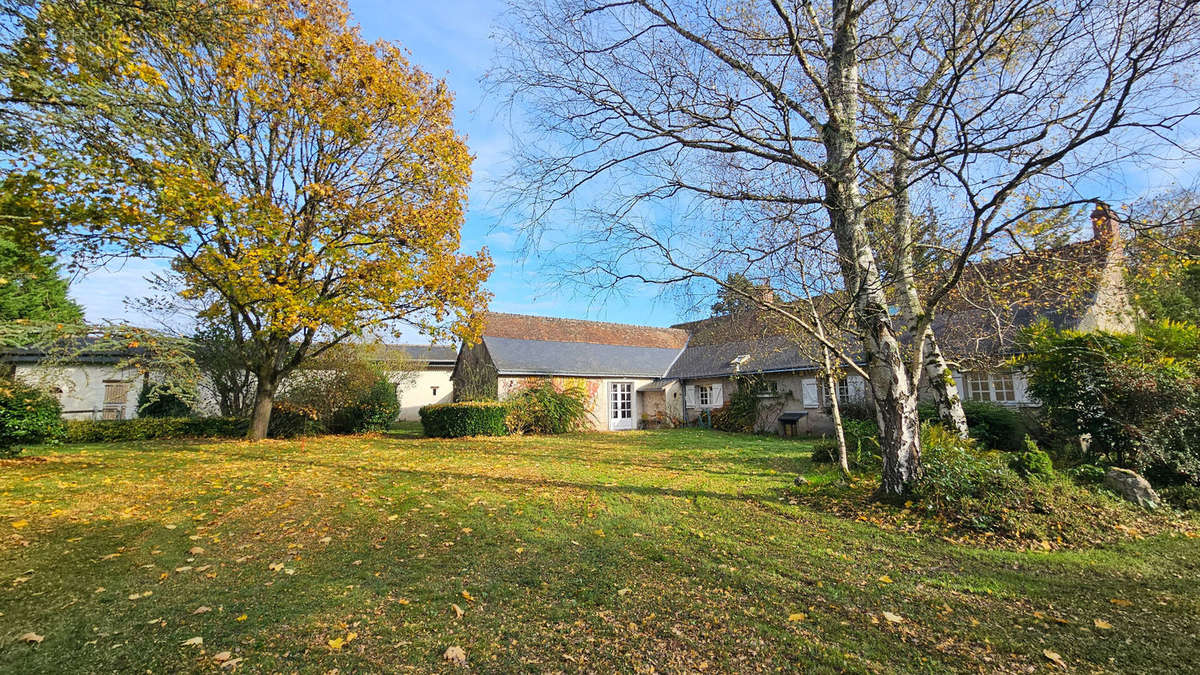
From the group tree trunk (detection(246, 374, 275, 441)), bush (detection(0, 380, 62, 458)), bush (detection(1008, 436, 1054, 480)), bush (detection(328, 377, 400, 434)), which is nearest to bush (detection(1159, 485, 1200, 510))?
bush (detection(1008, 436, 1054, 480))

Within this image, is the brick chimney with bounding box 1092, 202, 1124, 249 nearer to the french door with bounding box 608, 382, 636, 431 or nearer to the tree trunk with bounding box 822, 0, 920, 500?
the tree trunk with bounding box 822, 0, 920, 500

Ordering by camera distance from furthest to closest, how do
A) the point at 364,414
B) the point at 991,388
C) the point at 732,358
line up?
the point at 732,358, the point at 364,414, the point at 991,388

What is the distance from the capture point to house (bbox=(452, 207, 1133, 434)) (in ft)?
38.3

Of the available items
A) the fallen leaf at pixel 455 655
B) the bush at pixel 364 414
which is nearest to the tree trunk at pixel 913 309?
the fallen leaf at pixel 455 655

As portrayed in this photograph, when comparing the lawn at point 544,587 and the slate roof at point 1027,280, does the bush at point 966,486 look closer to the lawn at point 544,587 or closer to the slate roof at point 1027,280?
the lawn at point 544,587

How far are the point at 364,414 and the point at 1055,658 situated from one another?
737 inches

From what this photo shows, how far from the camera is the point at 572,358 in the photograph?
21.9 meters

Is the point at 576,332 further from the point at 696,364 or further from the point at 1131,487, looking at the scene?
the point at 1131,487

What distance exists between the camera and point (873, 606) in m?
3.50

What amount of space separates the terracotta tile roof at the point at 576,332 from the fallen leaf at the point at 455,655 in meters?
18.6

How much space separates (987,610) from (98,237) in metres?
14.2

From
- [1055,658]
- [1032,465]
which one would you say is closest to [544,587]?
[1055,658]

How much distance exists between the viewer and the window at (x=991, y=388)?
43.2 feet

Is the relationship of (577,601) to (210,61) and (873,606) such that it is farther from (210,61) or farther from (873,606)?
(210,61)
